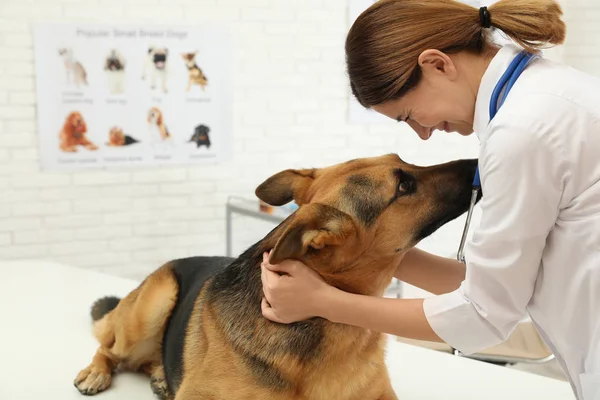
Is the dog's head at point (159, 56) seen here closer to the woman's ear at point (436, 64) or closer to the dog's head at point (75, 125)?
the dog's head at point (75, 125)

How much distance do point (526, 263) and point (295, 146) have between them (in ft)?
13.2

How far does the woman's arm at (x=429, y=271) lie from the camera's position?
201cm

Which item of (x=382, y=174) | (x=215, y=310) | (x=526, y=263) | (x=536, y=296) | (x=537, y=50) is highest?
(x=537, y=50)

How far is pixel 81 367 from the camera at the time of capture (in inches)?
86.8

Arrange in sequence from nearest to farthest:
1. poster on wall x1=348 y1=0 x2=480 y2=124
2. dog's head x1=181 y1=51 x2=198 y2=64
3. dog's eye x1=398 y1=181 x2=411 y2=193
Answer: dog's eye x1=398 y1=181 x2=411 y2=193
dog's head x1=181 y1=51 x2=198 y2=64
poster on wall x1=348 y1=0 x2=480 y2=124

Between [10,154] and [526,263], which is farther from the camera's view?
[10,154]

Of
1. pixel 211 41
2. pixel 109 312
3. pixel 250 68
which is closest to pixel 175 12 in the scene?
pixel 211 41

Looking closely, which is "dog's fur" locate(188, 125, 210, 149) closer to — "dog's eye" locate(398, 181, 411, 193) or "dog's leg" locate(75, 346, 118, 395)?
"dog's leg" locate(75, 346, 118, 395)

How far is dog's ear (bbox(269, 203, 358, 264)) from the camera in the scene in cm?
154

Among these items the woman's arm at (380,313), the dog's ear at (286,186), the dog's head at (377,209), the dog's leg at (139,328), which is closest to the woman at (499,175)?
the woman's arm at (380,313)

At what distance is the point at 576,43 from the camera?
6008mm

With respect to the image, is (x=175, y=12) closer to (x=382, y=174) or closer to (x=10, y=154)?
(x=10, y=154)

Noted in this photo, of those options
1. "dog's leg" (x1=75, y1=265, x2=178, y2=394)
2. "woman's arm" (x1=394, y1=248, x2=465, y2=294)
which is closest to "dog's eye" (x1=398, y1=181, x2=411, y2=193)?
"woman's arm" (x1=394, y1=248, x2=465, y2=294)

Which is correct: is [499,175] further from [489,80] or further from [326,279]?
[326,279]
